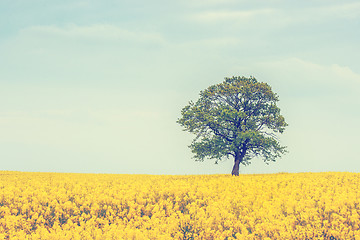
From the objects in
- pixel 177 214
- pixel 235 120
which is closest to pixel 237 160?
pixel 235 120

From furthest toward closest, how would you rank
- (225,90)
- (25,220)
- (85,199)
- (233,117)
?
(225,90), (233,117), (85,199), (25,220)

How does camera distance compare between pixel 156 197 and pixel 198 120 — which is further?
pixel 198 120

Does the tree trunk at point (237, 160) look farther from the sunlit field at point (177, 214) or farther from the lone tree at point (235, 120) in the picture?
the sunlit field at point (177, 214)

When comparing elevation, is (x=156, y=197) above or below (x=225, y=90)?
below

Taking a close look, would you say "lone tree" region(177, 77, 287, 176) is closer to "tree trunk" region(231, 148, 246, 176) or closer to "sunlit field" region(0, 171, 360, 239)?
"tree trunk" region(231, 148, 246, 176)

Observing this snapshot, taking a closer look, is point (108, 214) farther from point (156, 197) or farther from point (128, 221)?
point (156, 197)

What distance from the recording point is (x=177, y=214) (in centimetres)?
1432

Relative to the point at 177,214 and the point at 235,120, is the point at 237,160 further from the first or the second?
the point at 177,214

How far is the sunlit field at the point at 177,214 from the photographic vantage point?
10.7 meters

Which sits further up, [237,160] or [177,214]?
[237,160]

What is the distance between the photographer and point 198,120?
1287 inches

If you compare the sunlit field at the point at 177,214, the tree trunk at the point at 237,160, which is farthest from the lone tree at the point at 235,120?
the sunlit field at the point at 177,214

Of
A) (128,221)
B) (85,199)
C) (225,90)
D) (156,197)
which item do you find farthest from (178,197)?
(225,90)

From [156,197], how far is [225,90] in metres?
18.1
